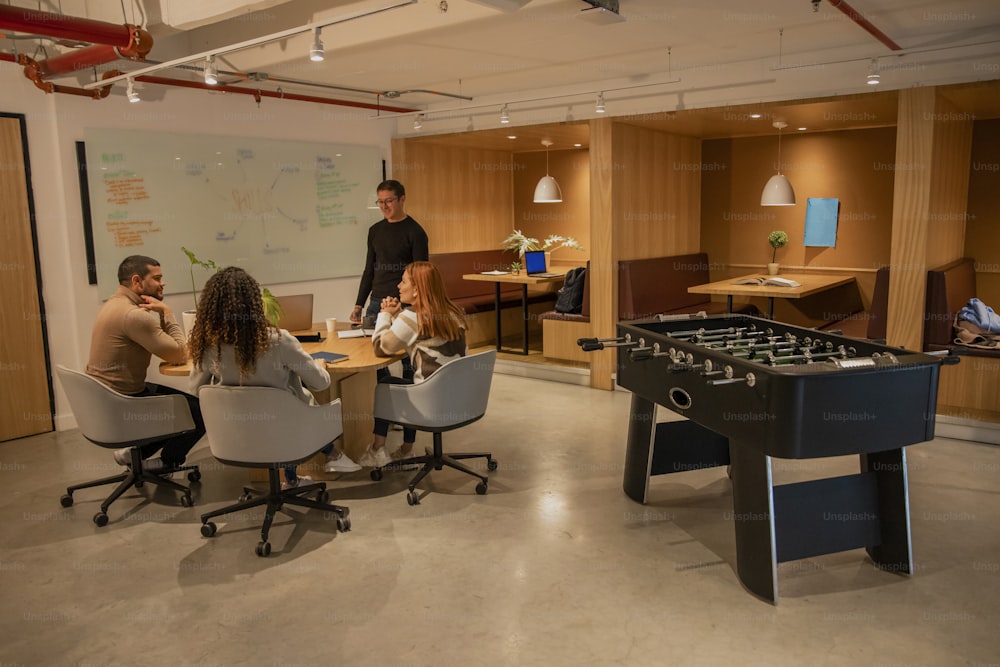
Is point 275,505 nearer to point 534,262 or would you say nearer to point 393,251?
point 393,251

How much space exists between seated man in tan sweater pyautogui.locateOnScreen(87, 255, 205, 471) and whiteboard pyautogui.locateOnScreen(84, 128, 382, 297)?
1839mm

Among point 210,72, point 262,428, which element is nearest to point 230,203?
point 210,72

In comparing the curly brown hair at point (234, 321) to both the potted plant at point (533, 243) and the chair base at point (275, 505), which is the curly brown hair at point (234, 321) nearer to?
the chair base at point (275, 505)

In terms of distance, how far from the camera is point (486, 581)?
3.25 meters

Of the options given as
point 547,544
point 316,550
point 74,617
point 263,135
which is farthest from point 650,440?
point 263,135

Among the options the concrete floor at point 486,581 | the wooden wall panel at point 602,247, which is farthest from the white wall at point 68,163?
the wooden wall panel at point 602,247

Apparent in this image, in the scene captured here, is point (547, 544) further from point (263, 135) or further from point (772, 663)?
point (263, 135)

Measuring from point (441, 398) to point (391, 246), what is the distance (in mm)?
1610

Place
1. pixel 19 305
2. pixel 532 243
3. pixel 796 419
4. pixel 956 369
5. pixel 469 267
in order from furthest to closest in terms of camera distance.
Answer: pixel 469 267
pixel 532 243
pixel 19 305
pixel 956 369
pixel 796 419

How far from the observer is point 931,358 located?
2.96 m

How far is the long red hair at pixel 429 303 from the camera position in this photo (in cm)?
407

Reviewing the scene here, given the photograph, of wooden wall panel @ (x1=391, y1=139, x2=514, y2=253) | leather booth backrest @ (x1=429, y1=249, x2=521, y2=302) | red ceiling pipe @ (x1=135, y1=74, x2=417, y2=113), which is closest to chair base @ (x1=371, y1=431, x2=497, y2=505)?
red ceiling pipe @ (x1=135, y1=74, x2=417, y2=113)

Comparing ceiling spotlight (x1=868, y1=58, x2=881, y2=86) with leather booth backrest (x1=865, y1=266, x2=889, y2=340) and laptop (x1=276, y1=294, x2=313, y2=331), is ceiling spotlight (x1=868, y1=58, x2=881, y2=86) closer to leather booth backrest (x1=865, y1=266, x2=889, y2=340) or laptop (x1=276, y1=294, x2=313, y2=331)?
leather booth backrest (x1=865, y1=266, x2=889, y2=340)

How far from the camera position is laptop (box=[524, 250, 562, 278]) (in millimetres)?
7405
